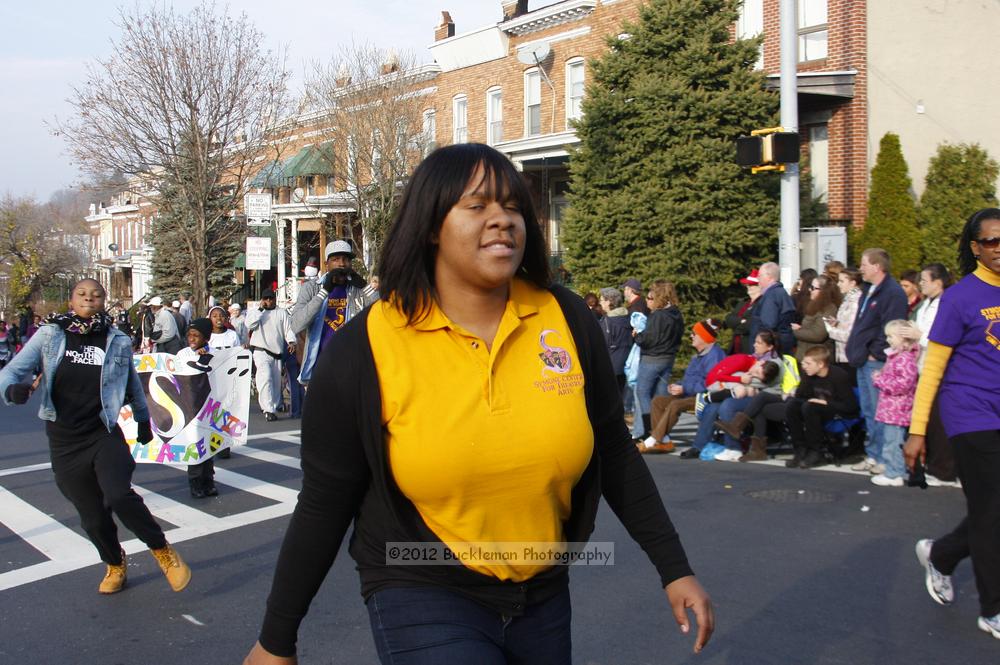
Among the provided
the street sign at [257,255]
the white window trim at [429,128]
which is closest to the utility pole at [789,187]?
the street sign at [257,255]

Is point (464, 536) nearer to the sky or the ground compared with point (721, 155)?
nearer to the ground

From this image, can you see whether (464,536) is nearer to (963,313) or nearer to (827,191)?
(963,313)

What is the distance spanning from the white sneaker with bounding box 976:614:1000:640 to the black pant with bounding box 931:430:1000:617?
0.03 metres

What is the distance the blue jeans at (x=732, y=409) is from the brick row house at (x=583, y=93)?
32.7ft

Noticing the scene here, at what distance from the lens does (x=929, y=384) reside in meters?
4.83

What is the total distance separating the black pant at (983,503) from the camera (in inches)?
177

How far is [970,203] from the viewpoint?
20.2 m

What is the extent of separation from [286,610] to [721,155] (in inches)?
677

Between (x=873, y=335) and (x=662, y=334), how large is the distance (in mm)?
2610

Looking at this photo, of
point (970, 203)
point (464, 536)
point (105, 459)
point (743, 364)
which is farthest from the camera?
point (970, 203)

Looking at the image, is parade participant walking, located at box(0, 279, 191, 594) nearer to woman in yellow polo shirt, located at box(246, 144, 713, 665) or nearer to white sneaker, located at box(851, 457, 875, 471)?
woman in yellow polo shirt, located at box(246, 144, 713, 665)

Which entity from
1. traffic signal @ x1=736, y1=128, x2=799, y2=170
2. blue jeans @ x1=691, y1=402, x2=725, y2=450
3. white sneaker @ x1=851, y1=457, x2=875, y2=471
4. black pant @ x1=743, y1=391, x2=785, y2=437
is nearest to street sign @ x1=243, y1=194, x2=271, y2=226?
traffic signal @ x1=736, y1=128, x2=799, y2=170

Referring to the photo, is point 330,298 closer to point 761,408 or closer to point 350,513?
point 761,408

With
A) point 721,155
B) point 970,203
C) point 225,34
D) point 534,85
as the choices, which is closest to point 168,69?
point 225,34
